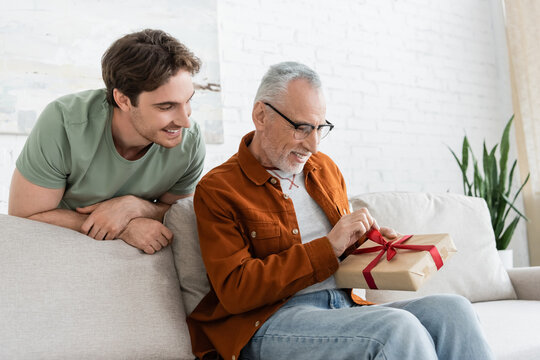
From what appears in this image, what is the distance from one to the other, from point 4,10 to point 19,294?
144 centimetres

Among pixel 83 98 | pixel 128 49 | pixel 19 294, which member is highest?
pixel 128 49

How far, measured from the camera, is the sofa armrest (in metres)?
2.35

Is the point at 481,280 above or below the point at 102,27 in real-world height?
below

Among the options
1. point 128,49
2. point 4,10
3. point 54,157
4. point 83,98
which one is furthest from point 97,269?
point 4,10

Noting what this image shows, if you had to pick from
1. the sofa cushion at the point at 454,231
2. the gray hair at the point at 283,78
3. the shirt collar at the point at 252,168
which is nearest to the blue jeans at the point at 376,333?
the shirt collar at the point at 252,168

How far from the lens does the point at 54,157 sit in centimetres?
167

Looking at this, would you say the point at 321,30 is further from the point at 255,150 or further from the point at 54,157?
the point at 54,157

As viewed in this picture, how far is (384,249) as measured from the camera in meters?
1.49

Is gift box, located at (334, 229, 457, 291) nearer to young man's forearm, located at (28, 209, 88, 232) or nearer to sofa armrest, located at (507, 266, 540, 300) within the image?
young man's forearm, located at (28, 209, 88, 232)

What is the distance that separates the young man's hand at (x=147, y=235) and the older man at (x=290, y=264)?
19 centimetres

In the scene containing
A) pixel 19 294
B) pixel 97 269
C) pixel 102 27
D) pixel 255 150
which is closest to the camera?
pixel 19 294

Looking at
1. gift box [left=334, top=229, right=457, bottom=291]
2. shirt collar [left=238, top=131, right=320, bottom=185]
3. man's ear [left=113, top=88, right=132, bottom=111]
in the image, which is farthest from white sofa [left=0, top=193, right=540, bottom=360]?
gift box [left=334, top=229, right=457, bottom=291]

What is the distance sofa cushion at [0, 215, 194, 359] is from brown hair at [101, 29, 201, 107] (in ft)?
1.60

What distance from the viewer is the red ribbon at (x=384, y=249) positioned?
4.61ft
